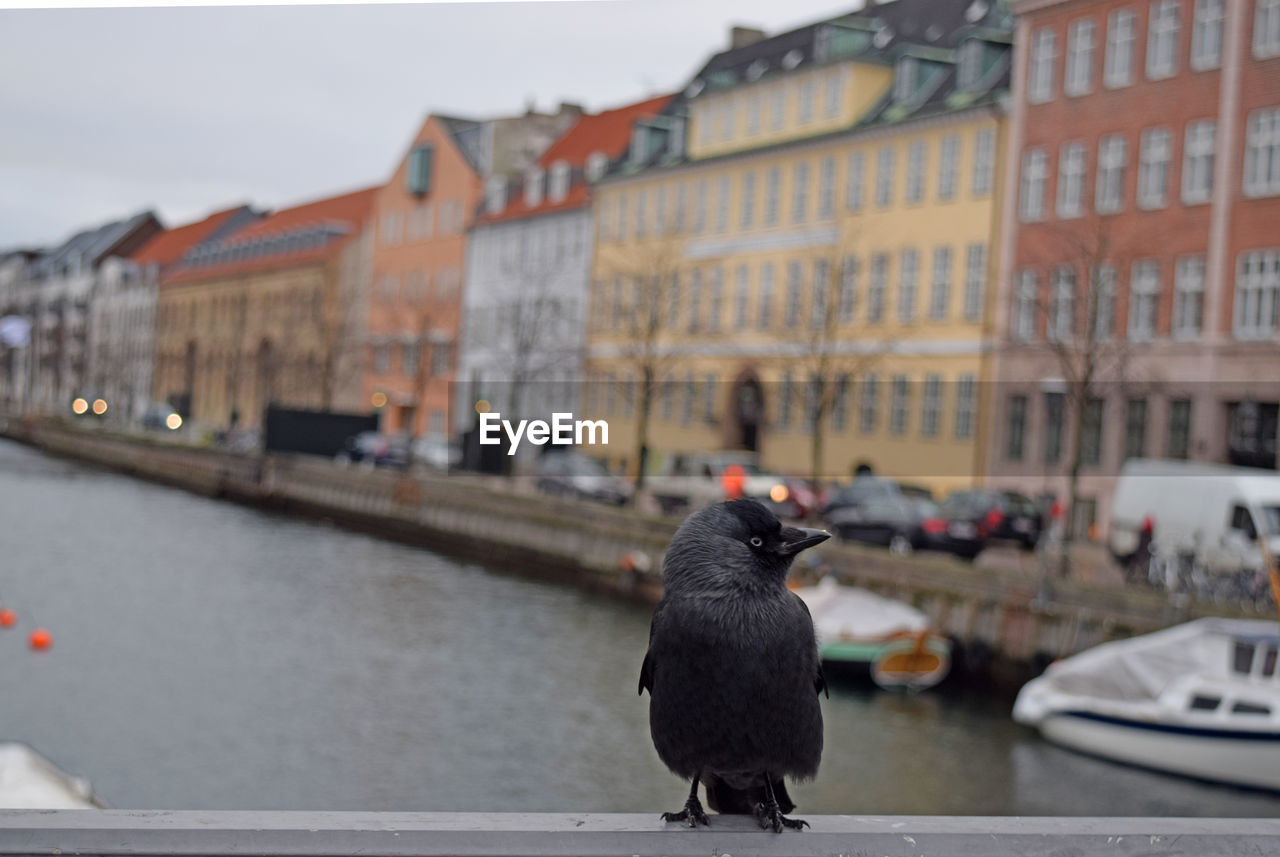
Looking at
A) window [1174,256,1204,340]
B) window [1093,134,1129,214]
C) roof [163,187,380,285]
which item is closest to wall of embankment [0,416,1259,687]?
window [1174,256,1204,340]

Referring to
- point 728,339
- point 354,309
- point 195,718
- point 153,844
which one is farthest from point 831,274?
point 153,844

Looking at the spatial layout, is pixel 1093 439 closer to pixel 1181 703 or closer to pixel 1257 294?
pixel 1257 294

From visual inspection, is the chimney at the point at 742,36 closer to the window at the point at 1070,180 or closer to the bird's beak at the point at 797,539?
the window at the point at 1070,180

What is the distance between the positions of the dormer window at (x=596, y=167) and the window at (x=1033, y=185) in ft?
56.1

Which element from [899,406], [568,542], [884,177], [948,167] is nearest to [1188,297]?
[899,406]

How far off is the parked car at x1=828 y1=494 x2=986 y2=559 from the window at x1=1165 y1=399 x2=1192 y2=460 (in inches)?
173

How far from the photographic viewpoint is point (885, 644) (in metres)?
22.7

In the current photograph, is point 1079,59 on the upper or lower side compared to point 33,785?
upper

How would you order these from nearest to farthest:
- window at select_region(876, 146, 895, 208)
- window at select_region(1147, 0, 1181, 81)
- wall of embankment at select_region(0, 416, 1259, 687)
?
wall of embankment at select_region(0, 416, 1259, 687), window at select_region(1147, 0, 1181, 81), window at select_region(876, 146, 895, 208)

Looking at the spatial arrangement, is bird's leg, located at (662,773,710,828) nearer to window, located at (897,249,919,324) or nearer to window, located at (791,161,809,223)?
window, located at (897,249,919,324)

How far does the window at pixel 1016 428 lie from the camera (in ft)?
101

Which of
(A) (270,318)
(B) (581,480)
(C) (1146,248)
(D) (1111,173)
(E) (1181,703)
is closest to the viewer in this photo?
(E) (1181,703)

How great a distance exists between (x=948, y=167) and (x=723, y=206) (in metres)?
6.72

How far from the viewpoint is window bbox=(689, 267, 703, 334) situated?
31.3 metres
